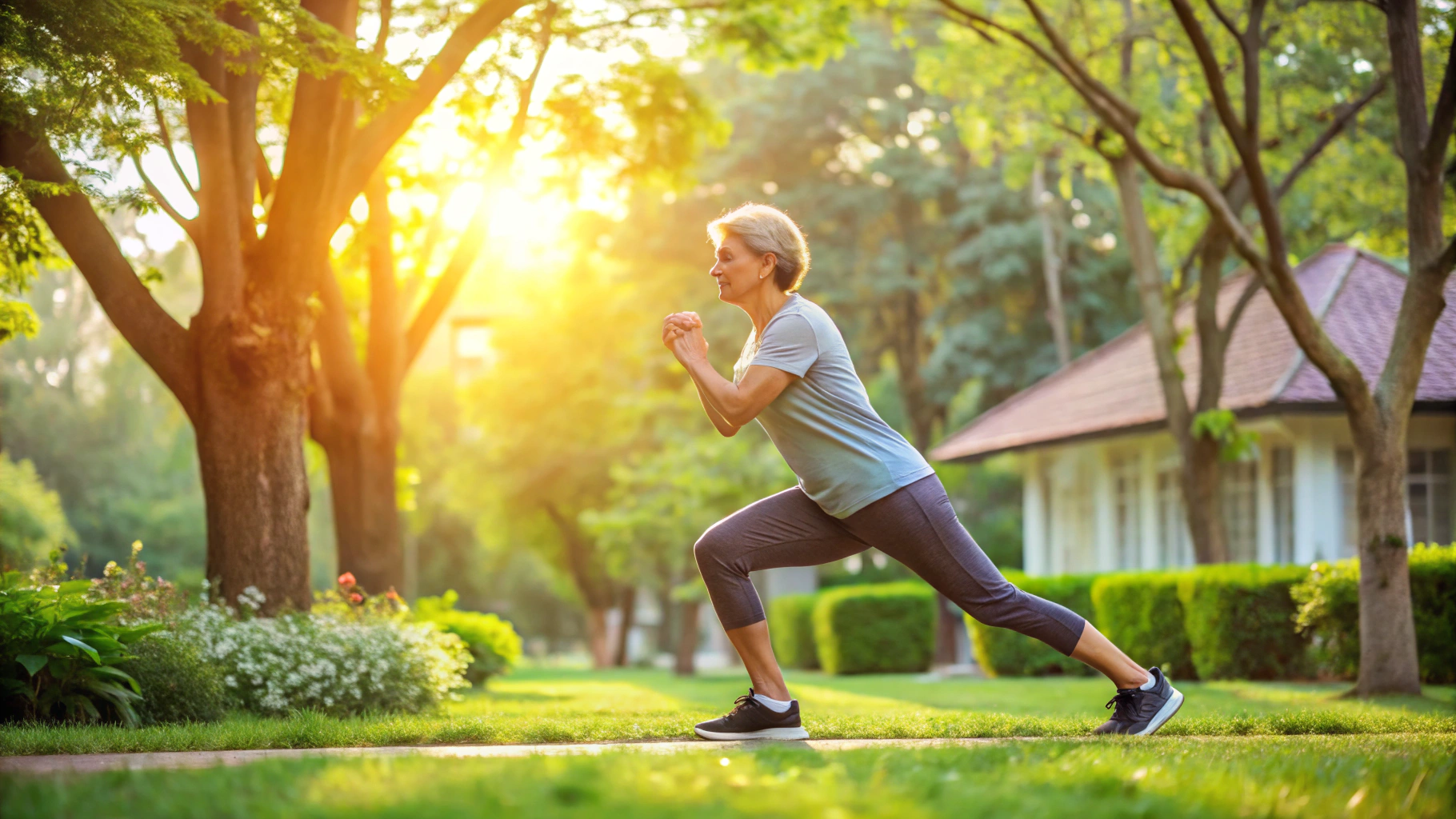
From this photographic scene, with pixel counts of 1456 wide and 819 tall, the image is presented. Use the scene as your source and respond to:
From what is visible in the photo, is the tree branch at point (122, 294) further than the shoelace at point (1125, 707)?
Yes

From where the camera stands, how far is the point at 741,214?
6.12m

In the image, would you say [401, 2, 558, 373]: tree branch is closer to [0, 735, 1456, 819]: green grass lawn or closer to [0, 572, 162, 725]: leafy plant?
[0, 572, 162, 725]: leafy plant

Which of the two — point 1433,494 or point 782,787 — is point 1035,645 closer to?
point 1433,494

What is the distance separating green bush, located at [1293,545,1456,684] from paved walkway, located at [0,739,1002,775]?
311 inches

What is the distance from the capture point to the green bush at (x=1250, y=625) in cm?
1477

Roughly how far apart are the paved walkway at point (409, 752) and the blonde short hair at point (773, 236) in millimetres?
1976

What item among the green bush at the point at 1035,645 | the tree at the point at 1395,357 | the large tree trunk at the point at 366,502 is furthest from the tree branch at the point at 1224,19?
the green bush at the point at 1035,645

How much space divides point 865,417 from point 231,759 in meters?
2.82

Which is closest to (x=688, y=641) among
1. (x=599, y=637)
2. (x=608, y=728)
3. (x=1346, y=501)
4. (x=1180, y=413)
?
(x=599, y=637)

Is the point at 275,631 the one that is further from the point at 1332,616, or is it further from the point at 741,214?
the point at 1332,616

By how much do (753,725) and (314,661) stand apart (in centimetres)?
389

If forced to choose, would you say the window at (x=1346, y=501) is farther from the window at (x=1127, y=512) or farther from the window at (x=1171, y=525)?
the window at (x=1127, y=512)

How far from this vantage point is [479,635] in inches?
669

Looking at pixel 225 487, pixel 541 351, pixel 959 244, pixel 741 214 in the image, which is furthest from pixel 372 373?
pixel 541 351
